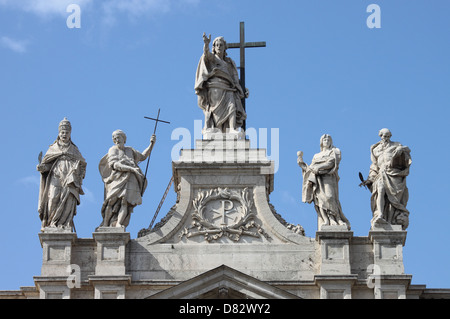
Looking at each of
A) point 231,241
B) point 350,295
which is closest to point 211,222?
point 231,241

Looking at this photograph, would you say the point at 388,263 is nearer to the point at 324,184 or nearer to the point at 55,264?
the point at 324,184

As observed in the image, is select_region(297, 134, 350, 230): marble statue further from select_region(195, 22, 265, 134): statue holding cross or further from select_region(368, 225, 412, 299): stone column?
select_region(195, 22, 265, 134): statue holding cross

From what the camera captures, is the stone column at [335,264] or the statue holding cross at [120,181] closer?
the stone column at [335,264]

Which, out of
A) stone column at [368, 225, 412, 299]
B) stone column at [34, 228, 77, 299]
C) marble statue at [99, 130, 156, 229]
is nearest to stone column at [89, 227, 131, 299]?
marble statue at [99, 130, 156, 229]

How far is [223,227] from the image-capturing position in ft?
132

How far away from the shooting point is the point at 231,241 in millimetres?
40125

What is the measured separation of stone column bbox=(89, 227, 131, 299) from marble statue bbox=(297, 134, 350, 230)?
4467 millimetres

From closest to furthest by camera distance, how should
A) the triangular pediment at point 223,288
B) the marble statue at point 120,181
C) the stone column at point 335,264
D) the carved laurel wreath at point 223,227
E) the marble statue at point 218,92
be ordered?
the triangular pediment at point 223,288
the stone column at point 335,264
the carved laurel wreath at point 223,227
the marble statue at point 120,181
the marble statue at point 218,92

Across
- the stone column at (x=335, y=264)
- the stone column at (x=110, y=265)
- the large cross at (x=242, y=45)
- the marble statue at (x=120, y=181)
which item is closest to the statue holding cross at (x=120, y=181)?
the marble statue at (x=120, y=181)

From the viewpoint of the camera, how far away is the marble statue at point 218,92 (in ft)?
138

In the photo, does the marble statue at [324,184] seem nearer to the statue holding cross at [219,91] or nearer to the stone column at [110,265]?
the statue holding cross at [219,91]

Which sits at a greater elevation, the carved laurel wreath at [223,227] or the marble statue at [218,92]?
the marble statue at [218,92]

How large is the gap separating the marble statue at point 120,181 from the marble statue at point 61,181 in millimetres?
650

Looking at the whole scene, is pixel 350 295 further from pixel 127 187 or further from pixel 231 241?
pixel 127 187
